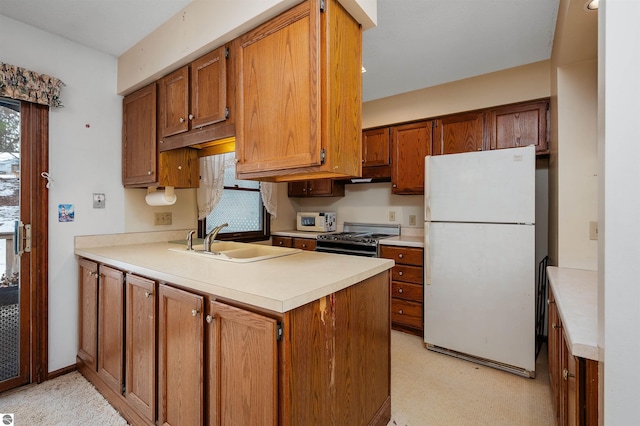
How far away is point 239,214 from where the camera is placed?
12.1ft

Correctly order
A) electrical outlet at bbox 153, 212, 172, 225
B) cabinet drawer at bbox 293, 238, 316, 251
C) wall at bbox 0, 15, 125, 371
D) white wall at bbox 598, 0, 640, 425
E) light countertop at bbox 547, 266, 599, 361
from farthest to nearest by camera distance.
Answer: cabinet drawer at bbox 293, 238, 316, 251
electrical outlet at bbox 153, 212, 172, 225
wall at bbox 0, 15, 125, 371
light countertop at bbox 547, 266, 599, 361
white wall at bbox 598, 0, 640, 425

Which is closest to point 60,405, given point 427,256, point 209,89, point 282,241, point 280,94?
point 209,89

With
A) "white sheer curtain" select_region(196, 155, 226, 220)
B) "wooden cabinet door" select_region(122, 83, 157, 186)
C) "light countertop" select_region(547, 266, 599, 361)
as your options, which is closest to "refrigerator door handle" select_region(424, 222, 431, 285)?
"light countertop" select_region(547, 266, 599, 361)

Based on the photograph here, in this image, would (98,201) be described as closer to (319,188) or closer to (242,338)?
(242,338)

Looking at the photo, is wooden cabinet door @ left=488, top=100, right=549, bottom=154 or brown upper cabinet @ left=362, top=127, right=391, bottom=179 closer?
wooden cabinet door @ left=488, top=100, right=549, bottom=154

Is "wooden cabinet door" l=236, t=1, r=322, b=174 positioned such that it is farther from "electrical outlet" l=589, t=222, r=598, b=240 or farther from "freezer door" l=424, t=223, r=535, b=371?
"electrical outlet" l=589, t=222, r=598, b=240

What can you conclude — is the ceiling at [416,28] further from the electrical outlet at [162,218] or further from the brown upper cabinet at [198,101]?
the electrical outlet at [162,218]

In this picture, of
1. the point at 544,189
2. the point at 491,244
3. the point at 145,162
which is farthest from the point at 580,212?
the point at 145,162

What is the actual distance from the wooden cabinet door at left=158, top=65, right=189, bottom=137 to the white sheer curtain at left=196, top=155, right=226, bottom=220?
2.26ft

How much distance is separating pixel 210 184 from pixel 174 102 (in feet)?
3.06

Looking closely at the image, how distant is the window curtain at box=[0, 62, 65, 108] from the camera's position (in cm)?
198

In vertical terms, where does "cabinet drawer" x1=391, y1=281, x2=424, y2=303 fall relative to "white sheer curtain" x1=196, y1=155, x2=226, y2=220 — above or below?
below

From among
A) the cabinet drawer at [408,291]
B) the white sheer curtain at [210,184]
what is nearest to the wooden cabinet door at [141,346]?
the white sheer curtain at [210,184]

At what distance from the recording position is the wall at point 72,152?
2.21 m
